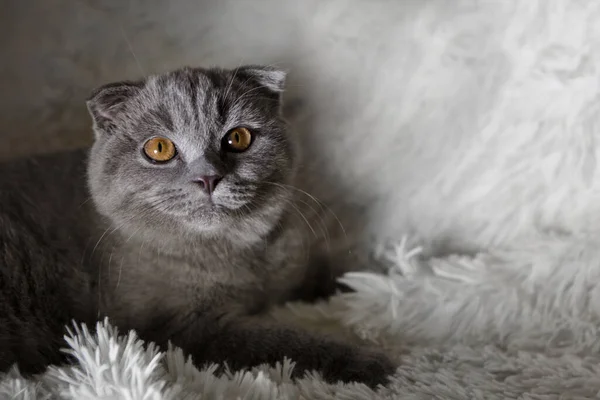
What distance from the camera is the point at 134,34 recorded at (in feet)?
4.07

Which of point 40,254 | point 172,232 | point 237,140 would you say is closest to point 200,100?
point 237,140

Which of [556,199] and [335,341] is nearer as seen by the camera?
[335,341]

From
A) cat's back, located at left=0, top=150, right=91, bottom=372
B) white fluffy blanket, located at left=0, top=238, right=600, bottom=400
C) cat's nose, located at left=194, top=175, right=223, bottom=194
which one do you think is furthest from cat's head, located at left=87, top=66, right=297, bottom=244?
white fluffy blanket, located at left=0, top=238, right=600, bottom=400

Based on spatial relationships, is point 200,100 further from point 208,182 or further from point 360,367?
point 360,367

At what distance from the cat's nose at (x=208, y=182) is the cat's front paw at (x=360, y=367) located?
33 cm

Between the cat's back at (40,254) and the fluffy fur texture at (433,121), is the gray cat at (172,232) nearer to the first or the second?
the cat's back at (40,254)

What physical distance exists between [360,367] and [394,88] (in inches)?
21.2

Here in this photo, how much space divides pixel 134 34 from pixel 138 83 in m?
0.26

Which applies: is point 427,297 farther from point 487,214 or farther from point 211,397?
point 211,397

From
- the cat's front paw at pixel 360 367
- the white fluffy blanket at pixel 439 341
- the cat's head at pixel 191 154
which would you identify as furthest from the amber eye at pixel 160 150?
the cat's front paw at pixel 360 367

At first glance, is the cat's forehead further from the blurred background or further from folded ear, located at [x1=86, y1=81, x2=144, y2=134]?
the blurred background

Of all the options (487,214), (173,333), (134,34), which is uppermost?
(134,34)

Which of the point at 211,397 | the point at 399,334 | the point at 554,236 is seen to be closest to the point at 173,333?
the point at 211,397

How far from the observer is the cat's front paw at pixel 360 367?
907mm
